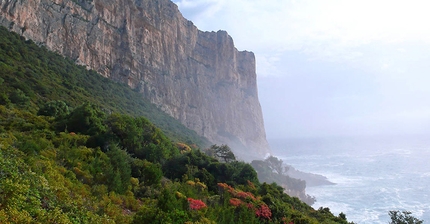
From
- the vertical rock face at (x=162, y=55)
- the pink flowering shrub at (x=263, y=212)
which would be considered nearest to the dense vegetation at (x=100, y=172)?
the pink flowering shrub at (x=263, y=212)

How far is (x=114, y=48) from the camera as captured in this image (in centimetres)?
5953

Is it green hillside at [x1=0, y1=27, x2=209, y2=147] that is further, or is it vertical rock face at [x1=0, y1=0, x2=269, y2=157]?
vertical rock face at [x1=0, y1=0, x2=269, y2=157]

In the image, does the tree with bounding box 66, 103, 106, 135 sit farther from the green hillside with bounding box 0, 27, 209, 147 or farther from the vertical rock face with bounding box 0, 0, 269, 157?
the vertical rock face with bounding box 0, 0, 269, 157

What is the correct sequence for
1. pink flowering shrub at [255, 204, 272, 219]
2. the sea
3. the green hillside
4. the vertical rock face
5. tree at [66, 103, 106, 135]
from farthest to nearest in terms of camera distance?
the vertical rock face, the sea, the green hillside, tree at [66, 103, 106, 135], pink flowering shrub at [255, 204, 272, 219]

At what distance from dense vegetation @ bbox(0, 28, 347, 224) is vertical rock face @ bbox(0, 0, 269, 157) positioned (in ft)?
32.2

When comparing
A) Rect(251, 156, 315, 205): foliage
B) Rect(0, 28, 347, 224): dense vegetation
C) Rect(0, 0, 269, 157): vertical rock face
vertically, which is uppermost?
Rect(0, 0, 269, 157): vertical rock face

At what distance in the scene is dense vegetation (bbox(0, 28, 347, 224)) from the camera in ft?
20.8

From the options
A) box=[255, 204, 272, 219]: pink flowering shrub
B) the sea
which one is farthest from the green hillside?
the sea

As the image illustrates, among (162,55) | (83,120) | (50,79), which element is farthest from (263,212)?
(162,55)

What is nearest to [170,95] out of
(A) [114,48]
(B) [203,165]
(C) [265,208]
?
(A) [114,48]

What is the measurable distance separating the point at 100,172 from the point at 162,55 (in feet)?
213

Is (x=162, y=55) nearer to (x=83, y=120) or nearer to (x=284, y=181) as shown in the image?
(x=284, y=181)

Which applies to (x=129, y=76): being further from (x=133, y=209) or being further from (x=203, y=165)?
(x=133, y=209)

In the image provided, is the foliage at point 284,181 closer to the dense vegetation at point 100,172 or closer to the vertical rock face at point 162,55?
the vertical rock face at point 162,55
